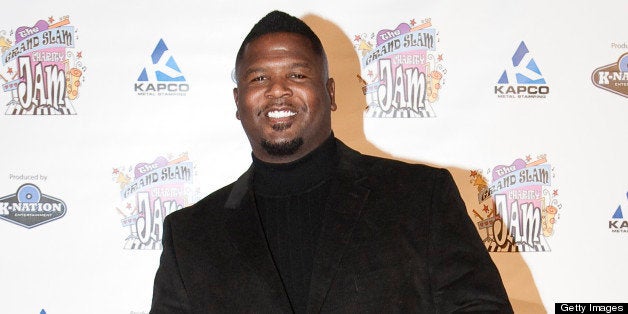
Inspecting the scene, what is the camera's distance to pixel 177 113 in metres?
2.70

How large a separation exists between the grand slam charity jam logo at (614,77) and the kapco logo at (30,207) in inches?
83.8

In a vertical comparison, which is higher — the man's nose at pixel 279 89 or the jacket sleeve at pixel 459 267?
the man's nose at pixel 279 89

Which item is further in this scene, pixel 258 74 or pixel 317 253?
pixel 258 74

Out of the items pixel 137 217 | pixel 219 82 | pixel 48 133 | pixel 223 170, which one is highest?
pixel 219 82

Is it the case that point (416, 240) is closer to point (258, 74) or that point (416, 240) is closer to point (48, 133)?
point (258, 74)

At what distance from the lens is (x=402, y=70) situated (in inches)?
106

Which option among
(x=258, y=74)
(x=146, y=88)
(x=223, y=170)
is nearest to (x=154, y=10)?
(x=146, y=88)

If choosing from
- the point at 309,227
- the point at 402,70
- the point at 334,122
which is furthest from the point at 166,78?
the point at 309,227

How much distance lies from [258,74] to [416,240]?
1.90 ft

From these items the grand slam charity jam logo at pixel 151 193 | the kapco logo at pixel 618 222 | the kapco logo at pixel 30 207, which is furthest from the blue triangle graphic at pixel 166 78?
the kapco logo at pixel 618 222

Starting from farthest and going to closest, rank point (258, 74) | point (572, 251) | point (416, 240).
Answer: point (572, 251)
point (258, 74)
point (416, 240)

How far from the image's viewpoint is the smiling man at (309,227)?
60.0 inches

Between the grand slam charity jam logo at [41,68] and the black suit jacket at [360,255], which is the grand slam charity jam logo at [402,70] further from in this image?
the grand slam charity jam logo at [41,68]

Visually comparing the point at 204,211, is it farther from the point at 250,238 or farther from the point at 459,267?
the point at 459,267
